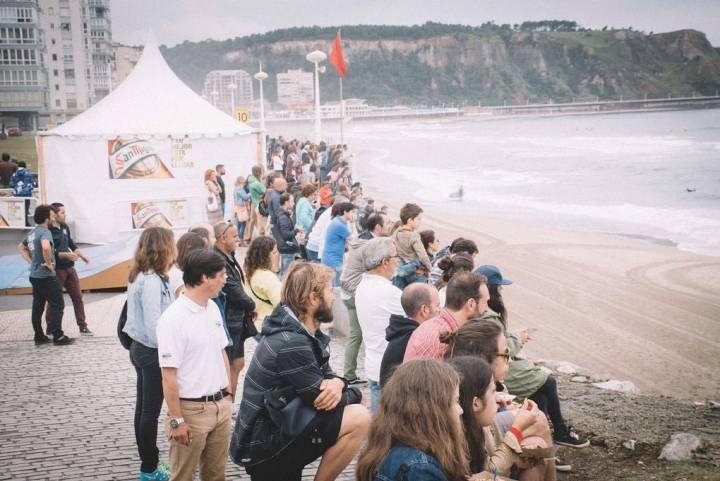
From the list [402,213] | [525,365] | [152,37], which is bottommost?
[525,365]

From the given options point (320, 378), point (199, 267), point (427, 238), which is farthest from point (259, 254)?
point (427, 238)

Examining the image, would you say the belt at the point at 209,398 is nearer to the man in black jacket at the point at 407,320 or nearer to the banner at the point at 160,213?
the man in black jacket at the point at 407,320

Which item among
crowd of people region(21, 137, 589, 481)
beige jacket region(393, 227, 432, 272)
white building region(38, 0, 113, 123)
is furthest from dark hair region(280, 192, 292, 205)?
white building region(38, 0, 113, 123)

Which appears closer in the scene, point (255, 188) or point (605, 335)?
point (605, 335)

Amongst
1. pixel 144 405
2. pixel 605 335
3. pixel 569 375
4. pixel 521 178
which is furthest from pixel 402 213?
pixel 521 178

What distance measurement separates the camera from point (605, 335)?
12.2 m

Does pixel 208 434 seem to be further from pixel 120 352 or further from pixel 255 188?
pixel 255 188

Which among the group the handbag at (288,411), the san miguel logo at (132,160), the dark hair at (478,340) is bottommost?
the handbag at (288,411)

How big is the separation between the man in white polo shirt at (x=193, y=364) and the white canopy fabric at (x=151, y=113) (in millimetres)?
11464

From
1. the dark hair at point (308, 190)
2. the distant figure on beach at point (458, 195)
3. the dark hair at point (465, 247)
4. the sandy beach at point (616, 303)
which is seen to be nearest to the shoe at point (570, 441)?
the dark hair at point (465, 247)

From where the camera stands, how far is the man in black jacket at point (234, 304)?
5512 mm

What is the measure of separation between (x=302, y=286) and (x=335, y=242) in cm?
572

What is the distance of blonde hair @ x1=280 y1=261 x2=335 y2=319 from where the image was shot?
3.79 meters

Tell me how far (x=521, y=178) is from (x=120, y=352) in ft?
129
